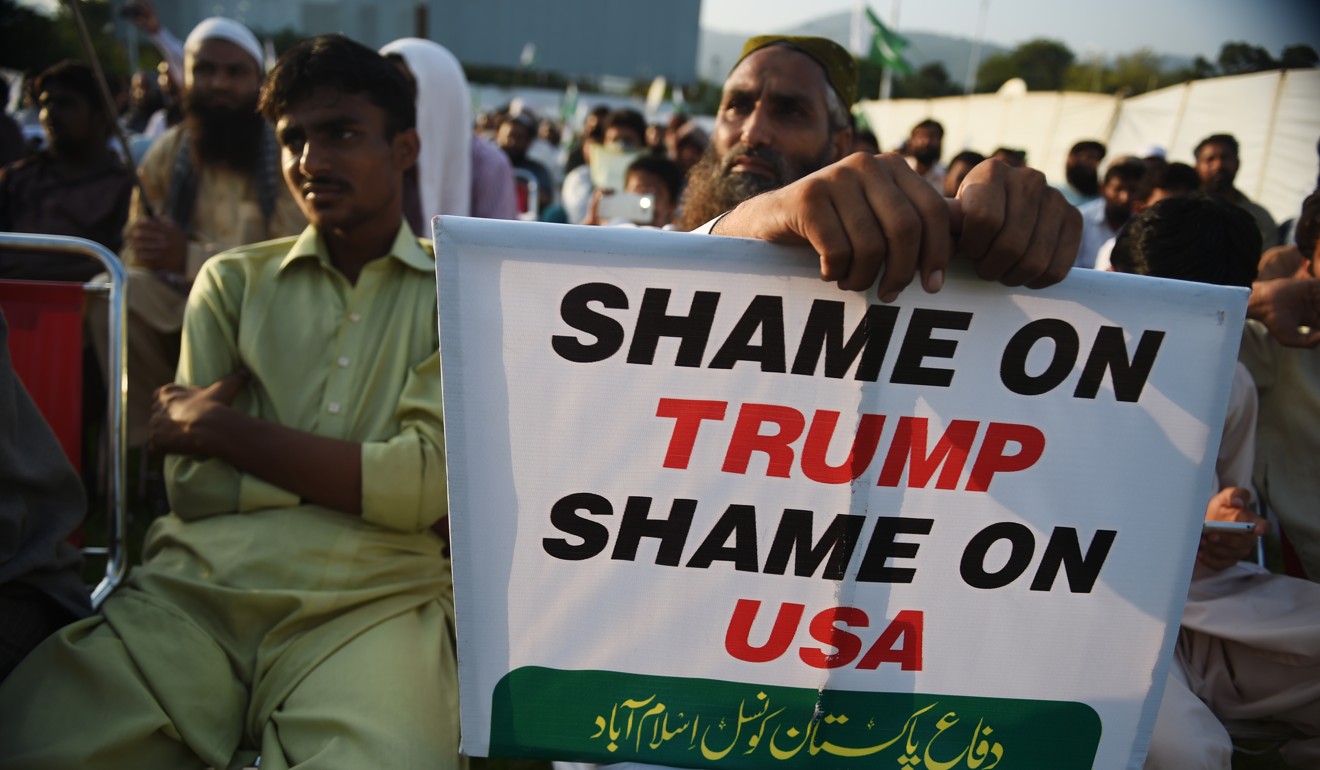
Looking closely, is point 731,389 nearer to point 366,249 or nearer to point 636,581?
point 636,581

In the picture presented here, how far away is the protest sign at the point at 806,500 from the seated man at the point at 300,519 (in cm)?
59

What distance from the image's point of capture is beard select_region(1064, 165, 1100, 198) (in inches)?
358

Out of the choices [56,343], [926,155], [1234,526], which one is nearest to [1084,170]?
[926,155]

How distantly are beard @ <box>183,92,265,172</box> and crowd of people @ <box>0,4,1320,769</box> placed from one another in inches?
90.7

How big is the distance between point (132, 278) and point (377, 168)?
87.6 inches

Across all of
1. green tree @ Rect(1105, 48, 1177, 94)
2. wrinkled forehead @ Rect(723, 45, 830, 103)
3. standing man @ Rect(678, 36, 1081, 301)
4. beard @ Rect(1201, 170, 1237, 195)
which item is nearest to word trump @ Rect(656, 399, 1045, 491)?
standing man @ Rect(678, 36, 1081, 301)

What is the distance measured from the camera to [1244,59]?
31.8 feet

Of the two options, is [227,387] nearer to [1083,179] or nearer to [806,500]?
[806,500]

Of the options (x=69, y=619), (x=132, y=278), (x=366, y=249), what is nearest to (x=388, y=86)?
(x=366, y=249)

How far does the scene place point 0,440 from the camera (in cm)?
172

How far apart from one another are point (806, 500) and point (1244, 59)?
1085 centimetres

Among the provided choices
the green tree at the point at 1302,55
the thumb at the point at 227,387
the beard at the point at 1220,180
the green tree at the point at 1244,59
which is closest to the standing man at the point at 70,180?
the thumb at the point at 227,387

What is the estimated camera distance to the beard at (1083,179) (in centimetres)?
909

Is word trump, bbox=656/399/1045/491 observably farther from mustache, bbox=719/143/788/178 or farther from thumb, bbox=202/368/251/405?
mustache, bbox=719/143/788/178
